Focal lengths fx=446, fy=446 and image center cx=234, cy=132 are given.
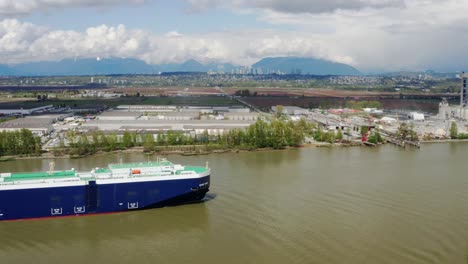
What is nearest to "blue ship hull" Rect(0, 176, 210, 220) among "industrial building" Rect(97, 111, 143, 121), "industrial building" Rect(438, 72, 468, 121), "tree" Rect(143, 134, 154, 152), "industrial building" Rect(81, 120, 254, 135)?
"tree" Rect(143, 134, 154, 152)

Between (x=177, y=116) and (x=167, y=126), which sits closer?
(x=167, y=126)

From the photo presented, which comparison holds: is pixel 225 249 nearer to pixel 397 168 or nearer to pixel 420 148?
pixel 397 168

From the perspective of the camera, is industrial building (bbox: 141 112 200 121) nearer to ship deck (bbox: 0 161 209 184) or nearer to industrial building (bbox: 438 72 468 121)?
industrial building (bbox: 438 72 468 121)

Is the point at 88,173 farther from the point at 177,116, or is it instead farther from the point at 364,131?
the point at 177,116

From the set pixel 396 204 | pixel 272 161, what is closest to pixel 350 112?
pixel 272 161

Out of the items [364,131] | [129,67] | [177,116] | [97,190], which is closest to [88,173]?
[97,190]

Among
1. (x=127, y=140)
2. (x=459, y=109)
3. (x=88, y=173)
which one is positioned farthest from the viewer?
(x=459, y=109)
